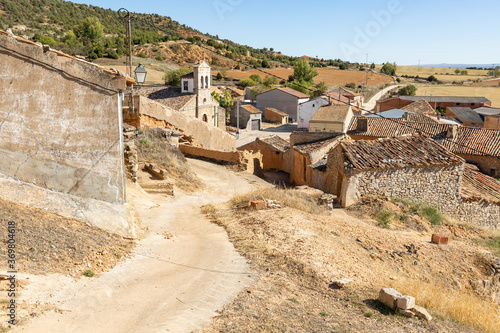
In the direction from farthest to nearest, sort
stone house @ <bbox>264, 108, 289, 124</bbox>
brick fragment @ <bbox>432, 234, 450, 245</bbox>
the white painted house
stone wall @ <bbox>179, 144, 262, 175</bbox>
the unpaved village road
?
stone house @ <bbox>264, 108, 289, 124</bbox> → the white painted house → stone wall @ <bbox>179, 144, 262, 175</bbox> → brick fragment @ <bbox>432, 234, 450, 245</bbox> → the unpaved village road

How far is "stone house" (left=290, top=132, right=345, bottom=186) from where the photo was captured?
833 inches

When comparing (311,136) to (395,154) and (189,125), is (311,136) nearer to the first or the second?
(189,125)

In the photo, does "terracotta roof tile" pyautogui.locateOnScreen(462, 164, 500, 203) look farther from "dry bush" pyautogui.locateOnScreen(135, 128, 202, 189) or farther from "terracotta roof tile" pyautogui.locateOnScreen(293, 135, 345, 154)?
"dry bush" pyautogui.locateOnScreen(135, 128, 202, 189)

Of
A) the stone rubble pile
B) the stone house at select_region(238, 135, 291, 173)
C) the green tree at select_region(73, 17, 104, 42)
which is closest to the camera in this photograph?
the stone rubble pile

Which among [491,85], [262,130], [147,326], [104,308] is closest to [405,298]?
[147,326]

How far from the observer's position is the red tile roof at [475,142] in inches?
1085

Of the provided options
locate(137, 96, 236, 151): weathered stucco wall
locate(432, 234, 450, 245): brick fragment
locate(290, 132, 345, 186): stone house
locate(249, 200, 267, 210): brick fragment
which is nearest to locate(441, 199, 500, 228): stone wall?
locate(432, 234, 450, 245): brick fragment

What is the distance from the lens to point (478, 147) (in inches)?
1104

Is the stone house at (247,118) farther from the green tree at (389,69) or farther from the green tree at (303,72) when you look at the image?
the green tree at (389,69)

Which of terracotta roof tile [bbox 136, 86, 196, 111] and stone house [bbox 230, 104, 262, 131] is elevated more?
terracotta roof tile [bbox 136, 86, 196, 111]

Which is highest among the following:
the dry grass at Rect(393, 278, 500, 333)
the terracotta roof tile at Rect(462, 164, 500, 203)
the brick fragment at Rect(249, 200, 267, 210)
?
the brick fragment at Rect(249, 200, 267, 210)

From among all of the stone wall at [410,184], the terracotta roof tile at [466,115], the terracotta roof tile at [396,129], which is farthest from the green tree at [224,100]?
the stone wall at [410,184]

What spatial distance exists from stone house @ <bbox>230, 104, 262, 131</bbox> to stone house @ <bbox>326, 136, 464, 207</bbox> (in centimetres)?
3340

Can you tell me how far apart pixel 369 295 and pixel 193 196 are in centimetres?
875
